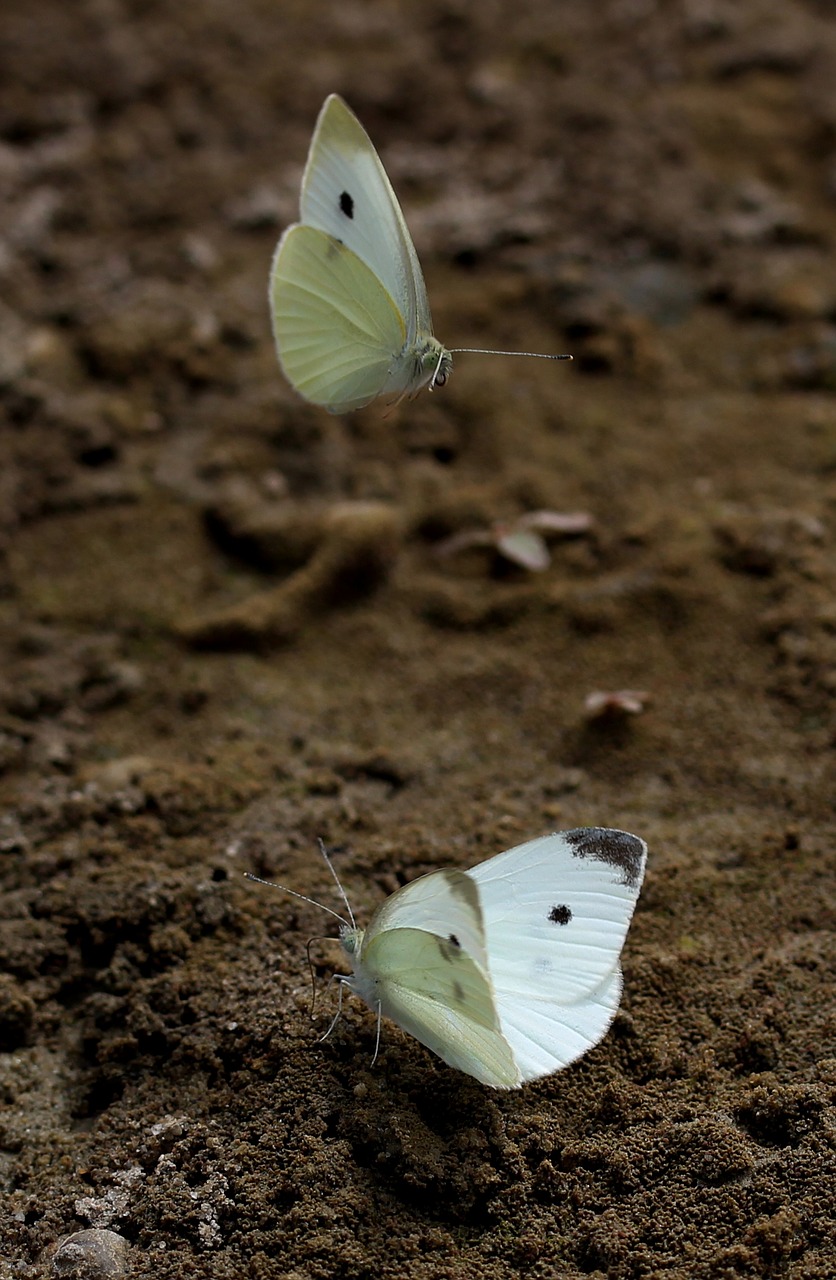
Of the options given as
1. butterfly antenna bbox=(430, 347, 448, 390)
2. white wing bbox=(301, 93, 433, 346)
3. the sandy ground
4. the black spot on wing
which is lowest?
the sandy ground

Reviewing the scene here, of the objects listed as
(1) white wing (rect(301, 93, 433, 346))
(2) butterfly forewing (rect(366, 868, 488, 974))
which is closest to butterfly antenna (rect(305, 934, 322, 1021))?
(2) butterfly forewing (rect(366, 868, 488, 974))

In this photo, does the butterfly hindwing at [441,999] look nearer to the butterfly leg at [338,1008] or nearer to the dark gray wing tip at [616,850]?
the butterfly leg at [338,1008]

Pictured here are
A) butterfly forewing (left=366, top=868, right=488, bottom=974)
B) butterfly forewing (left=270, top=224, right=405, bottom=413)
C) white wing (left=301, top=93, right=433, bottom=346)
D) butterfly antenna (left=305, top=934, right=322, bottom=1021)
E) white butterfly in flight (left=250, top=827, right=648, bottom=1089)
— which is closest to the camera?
butterfly forewing (left=366, top=868, right=488, bottom=974)

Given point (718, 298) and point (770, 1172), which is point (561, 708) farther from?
point (718, 298)

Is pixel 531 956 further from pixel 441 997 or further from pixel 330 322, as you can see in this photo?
pixel 330 322

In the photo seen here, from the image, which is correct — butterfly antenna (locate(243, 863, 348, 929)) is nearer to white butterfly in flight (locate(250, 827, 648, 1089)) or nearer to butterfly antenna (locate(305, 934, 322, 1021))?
butterfly antenna (locate(305, 934, 322, 1021))

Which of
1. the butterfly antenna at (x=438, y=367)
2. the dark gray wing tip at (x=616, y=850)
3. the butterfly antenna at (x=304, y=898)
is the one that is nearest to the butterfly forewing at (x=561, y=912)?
the dark gray wing tip at (x=616, y=850)

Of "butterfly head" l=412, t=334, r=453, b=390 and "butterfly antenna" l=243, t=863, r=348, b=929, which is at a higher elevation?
"butterfly head" l=412, t=334, r=453, b=390

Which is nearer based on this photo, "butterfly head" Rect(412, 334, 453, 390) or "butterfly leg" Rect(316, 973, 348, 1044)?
"butterfly leg" Rect(316, 973, 348, 1044)
